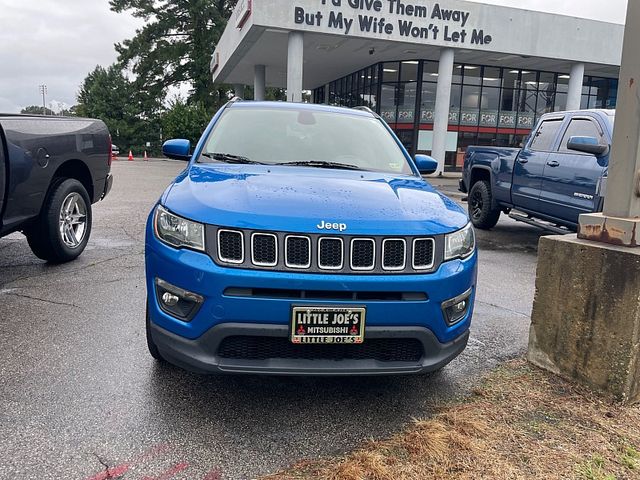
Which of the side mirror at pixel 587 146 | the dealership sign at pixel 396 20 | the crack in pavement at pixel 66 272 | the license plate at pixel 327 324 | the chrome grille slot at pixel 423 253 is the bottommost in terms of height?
the crack in pavement at pixel 66 272

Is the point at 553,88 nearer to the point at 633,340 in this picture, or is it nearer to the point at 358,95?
the point at 358,95

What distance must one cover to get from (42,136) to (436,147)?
18670 mm

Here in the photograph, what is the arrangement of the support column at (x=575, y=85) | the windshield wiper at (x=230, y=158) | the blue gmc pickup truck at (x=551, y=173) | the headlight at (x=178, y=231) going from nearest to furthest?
1. the headlight at (x=178, y=231)
2. the windshield wiper at (x=230, y=158)
3. the blue gmc pickup truck at (x=551, y=173)
4. the support column at (x=575, y=85)

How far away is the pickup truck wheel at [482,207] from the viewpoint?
877cm

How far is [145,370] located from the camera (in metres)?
3.26

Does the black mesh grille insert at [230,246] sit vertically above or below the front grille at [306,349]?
above

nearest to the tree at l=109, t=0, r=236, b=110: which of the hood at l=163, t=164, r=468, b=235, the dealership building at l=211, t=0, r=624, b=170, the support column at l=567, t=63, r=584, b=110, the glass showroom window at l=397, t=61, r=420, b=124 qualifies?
the dealership building at l=211, t=0, r=624, b=170

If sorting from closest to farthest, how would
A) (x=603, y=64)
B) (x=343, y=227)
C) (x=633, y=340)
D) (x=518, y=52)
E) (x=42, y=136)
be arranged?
(x=343, y=227) < (x=633, y=340) < (x=42, y=136) < (x=518, y=52) < (x=603, y=64)

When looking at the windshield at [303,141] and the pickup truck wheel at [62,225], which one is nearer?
the windshield at [303,141]

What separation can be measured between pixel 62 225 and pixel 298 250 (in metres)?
4.07

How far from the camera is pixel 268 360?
8.38ft

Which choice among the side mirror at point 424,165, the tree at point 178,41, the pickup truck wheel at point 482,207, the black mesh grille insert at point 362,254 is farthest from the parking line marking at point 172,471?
the tree at point 178,41

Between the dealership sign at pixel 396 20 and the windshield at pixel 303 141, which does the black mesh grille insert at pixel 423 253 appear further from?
the dealership sign at pixel 396 20

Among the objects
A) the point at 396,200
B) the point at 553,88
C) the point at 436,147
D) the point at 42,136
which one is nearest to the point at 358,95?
the point at 436,147
